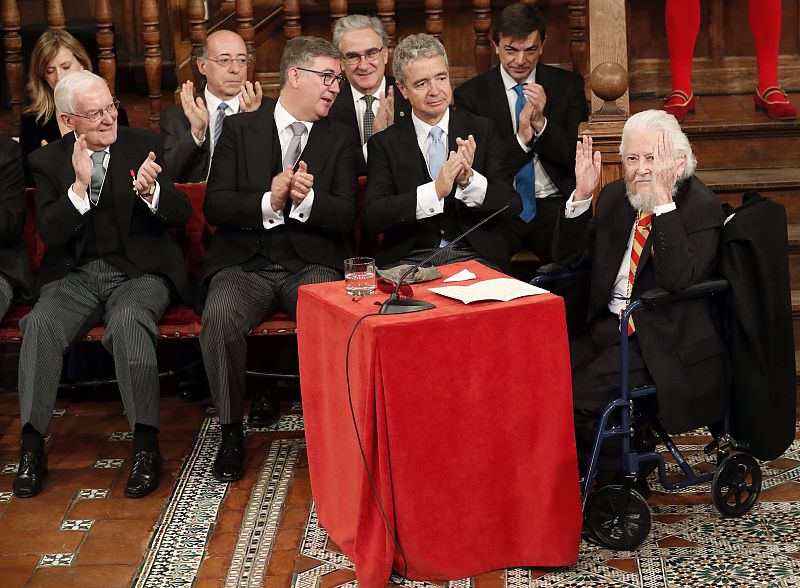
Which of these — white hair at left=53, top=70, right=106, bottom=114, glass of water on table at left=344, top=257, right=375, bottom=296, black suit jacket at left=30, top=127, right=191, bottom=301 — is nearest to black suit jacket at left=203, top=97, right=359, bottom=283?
black suit jacket at left=30, top=127, right=191, bottom=301

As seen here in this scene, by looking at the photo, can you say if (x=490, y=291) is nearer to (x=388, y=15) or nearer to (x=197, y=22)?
(x=388, y=15)

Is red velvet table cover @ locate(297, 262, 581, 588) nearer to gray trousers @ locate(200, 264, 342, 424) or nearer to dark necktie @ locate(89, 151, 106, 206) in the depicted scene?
gray trousers @ locate(200, 264, 342, 424)

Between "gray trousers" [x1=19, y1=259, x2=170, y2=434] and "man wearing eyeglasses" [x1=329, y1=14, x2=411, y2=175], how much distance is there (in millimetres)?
1111

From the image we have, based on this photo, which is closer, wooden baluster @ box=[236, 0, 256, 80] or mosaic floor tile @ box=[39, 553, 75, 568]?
mosaic floor tile @ box=[39, 553, 75, 568]

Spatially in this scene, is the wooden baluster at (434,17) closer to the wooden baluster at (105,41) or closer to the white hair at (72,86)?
the wooden baluster at (105,41)

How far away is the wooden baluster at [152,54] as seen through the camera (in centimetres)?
586

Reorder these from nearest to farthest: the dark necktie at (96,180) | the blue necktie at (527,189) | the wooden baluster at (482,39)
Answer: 1. the dark necktie at (96,180)
2. the blue necktie at (527,189)
3. the wooden baluster at (482,39)

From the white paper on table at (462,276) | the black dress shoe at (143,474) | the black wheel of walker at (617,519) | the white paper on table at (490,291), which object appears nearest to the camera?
the white paper on table at (490,291)

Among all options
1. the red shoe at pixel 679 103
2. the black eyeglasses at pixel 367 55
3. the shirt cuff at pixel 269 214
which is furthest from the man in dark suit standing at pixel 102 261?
the red shoe at pixel 679 103

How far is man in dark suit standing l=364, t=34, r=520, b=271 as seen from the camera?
452 centimetres

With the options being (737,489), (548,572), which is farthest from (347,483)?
(737,489)

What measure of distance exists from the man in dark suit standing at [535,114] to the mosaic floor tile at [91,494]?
1.89 metres

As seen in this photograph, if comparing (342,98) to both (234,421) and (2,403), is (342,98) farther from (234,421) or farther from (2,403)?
(2,403)

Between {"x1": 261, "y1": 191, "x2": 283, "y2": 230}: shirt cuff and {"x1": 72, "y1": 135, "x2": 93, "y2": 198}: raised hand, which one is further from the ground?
{"x1": 72, "y1": 135, "x2": 93, "y2": 198}: raised hand
